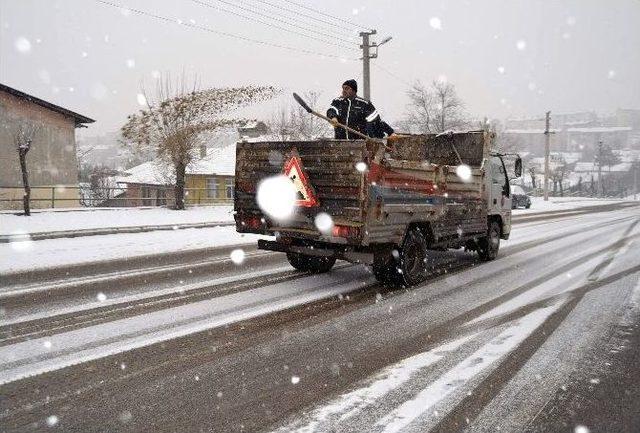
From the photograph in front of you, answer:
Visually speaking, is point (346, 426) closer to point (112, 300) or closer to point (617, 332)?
point (617, 332)

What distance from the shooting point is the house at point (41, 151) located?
2439 centimetres

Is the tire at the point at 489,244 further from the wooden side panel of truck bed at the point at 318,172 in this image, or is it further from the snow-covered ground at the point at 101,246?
the snow-covered ground at the point at 101,246

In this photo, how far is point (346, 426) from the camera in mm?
2984

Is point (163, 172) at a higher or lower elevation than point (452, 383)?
higher

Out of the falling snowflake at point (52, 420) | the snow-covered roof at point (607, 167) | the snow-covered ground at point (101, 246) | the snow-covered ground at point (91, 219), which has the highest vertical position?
the snow-covered roof at point (607, 167)

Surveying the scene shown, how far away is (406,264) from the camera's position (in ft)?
22.9

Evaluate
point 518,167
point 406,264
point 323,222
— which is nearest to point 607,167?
point 518,167

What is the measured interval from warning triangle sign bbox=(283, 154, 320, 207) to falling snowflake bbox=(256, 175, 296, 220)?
78 millimetres

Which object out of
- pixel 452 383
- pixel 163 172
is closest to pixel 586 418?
pixel 452 383

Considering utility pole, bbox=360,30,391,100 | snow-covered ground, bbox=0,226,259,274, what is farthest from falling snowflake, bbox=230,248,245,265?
utility pole, bbox=360,30,391,100

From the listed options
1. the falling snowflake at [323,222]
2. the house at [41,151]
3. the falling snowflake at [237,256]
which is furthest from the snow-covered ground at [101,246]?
the house at [41,151]

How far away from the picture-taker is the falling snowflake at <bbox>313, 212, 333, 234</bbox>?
6.37 metres

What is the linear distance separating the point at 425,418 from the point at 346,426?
51cm

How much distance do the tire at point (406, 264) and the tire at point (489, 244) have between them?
2571 millimetres
